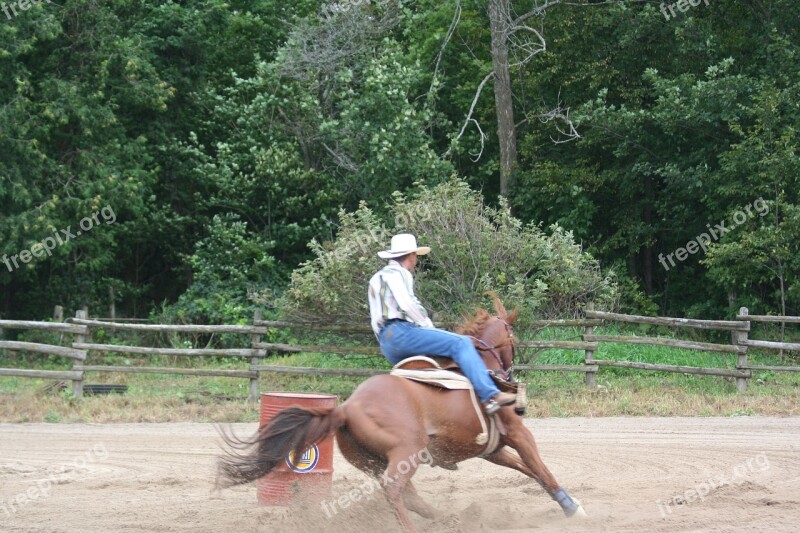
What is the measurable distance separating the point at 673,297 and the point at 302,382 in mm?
11420

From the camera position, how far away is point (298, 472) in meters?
7.72

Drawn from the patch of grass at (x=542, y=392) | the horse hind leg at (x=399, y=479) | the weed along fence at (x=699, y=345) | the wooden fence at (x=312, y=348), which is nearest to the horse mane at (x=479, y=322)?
the horse hind leg at (x=399, y=479)

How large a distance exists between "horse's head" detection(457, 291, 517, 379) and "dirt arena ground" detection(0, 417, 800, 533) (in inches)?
45.6

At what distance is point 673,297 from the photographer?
76.7 ft

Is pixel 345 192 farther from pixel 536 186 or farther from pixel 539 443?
pixel 539 443

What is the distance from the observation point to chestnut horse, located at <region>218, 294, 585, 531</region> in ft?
21.9

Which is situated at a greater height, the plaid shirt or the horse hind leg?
the plaid shirt

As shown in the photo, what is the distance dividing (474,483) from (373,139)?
12.7 metres

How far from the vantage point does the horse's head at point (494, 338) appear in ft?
25.1

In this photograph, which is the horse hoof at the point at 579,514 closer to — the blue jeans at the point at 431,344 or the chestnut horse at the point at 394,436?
the chestnut horse at the point at 394,436

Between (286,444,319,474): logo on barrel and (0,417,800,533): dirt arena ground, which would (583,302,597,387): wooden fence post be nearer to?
(0,417,800,533): dirt arena ground

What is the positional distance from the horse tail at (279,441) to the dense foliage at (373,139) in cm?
1297

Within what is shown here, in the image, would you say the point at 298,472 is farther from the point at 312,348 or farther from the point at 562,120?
the point at 562,120

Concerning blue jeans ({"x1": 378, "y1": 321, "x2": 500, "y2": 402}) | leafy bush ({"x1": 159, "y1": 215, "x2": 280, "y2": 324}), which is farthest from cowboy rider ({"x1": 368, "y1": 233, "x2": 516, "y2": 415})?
leafy bush ({"x1": 159, "y1": 215, "x2": 280, "y2": 324})
